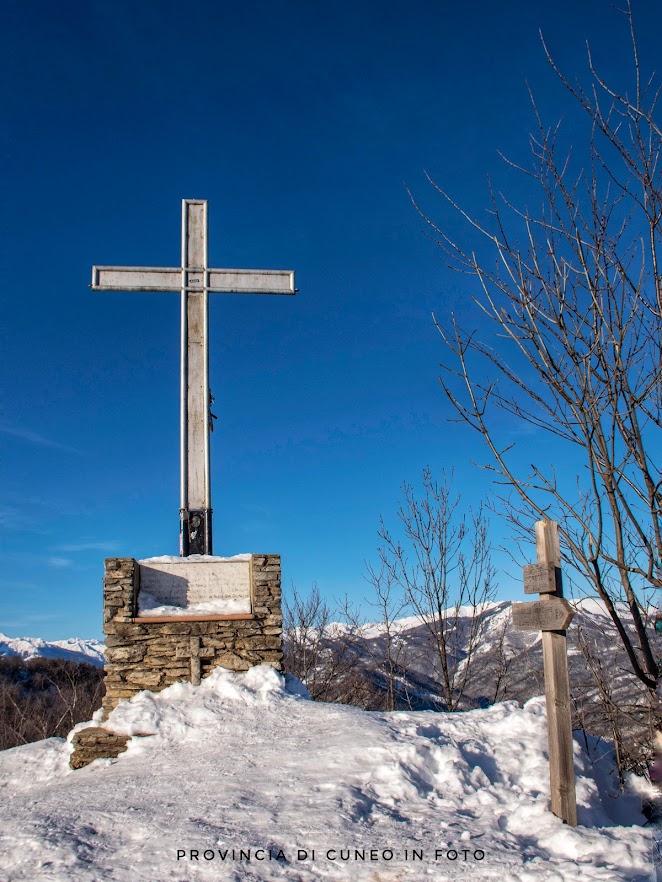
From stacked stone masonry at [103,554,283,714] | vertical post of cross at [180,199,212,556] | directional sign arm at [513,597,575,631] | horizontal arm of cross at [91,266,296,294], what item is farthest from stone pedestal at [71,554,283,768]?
horizontal arm of cross at [91,266,296,294]

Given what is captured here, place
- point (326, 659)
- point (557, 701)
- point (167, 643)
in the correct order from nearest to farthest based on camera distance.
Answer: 1. point (557, 701)
2. point (167, 643)
3. point (326, 659)

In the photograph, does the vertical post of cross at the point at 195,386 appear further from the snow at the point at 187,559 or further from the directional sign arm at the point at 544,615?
the directional sign arm at the point at 544,615

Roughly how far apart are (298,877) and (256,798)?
45.9 inches

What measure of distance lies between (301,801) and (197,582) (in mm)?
3675

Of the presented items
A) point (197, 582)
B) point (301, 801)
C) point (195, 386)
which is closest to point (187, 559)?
point (197, 582)

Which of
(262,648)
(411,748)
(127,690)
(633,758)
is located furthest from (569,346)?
(127,690)

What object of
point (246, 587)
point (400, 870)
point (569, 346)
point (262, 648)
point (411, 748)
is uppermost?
point (569, 346)

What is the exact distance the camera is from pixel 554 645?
5027mm

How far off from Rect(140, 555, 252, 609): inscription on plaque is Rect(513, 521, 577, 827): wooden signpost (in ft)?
12.9

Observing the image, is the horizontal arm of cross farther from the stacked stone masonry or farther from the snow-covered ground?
the snow-covered ground

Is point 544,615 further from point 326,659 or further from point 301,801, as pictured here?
point 326,659

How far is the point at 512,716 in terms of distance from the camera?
656 centimetres

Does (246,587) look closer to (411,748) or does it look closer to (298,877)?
(411,748)

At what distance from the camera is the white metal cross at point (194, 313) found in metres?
9.13
